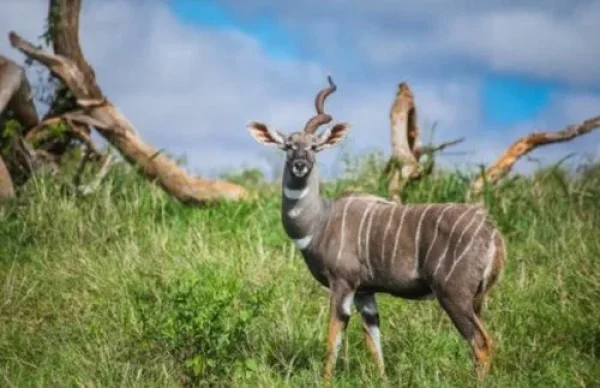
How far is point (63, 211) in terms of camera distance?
10688mm

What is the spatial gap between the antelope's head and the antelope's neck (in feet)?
0.24

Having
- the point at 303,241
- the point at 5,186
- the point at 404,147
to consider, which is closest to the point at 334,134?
the point at 303,241

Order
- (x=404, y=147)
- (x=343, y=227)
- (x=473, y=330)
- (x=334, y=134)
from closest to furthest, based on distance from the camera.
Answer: (x=473, y=330)
(x=343, y=227)
(x=334, y=134)
(x=404, y=147)

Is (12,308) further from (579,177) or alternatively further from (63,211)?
(579,177)

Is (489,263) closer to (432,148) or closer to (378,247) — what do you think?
(378,247)

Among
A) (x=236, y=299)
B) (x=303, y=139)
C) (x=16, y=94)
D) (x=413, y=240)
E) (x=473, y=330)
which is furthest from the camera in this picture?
(x=16, y=94)

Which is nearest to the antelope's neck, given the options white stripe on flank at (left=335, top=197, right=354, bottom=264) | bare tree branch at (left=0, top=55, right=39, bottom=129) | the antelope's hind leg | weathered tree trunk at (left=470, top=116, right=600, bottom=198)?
white stripe on flank at (left=335, top=197, right=354, bottom=264)

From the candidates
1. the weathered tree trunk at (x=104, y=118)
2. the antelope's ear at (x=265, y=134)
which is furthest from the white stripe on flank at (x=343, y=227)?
the weathered tree trunk at (x=104, y=118)

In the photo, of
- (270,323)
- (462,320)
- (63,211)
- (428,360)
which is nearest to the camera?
(462,320)

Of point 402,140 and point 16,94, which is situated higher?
point 16,94

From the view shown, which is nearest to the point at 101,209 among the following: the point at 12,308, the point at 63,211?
the point at 63,211

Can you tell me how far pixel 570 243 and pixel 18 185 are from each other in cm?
580

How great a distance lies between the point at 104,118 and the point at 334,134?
5661 mm

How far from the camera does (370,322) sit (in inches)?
278
